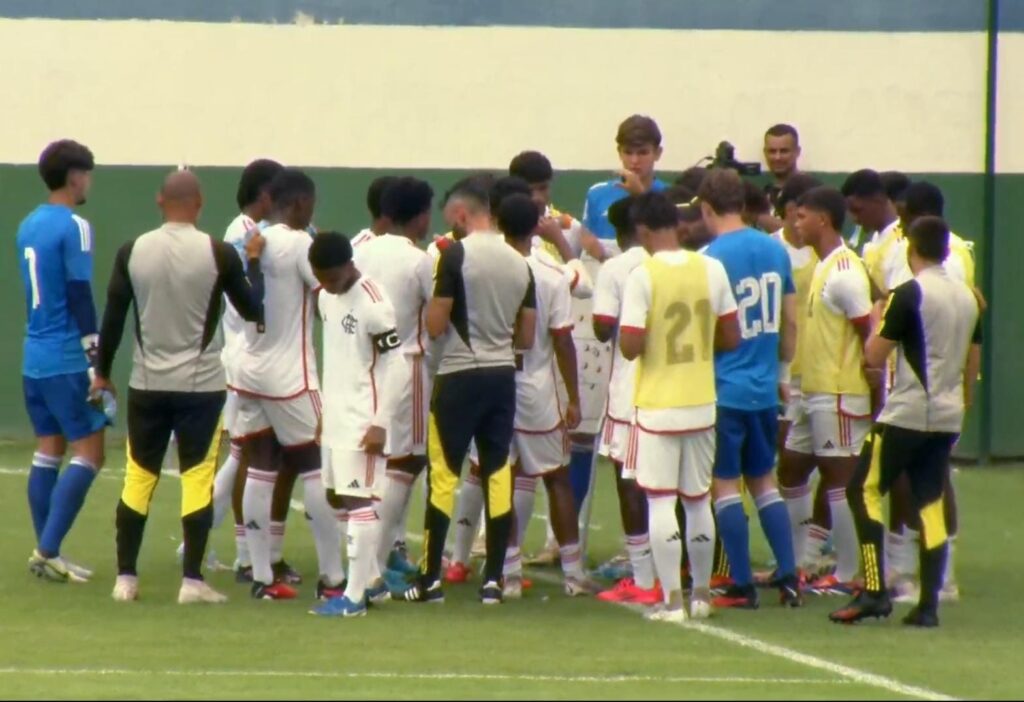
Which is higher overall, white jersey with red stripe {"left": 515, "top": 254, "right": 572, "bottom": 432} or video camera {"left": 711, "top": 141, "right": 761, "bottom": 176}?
video camera {"left": 711, "top": 141, "right": 761, "bottom": 176}

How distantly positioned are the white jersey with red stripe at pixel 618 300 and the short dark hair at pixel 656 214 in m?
0.30

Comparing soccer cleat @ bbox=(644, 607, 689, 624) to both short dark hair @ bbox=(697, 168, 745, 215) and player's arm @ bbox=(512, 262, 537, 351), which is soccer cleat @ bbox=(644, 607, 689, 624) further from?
short dark hair @ bbox=(697, 168, 745, 215)

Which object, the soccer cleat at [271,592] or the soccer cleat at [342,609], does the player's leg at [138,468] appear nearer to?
the soccer cleat at [271,592]

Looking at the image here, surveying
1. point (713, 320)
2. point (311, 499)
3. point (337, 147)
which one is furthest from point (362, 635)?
point (337, 147)

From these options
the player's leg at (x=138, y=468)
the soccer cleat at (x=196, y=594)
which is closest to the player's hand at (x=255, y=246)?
the player's leg at (x=138, y=468)

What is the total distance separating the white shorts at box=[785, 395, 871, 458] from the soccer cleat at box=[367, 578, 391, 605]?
246cm

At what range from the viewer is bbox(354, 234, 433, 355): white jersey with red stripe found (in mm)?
10414

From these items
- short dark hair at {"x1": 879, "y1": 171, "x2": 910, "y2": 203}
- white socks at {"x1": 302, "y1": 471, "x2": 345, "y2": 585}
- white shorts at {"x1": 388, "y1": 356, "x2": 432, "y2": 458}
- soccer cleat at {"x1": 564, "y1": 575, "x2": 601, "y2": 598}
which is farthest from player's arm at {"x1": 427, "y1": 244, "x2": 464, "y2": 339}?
short dark hair at {"x1": 879, "y1": 171, "x2": 910, "y2": 203}

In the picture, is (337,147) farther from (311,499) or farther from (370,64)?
(311,499)

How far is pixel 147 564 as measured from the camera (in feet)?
38.0

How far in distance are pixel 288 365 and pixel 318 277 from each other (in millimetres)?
775

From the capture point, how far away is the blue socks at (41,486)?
11.3 m

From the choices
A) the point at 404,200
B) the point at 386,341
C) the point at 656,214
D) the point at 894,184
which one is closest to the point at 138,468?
the point at 386,341

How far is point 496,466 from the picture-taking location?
33.9ft
